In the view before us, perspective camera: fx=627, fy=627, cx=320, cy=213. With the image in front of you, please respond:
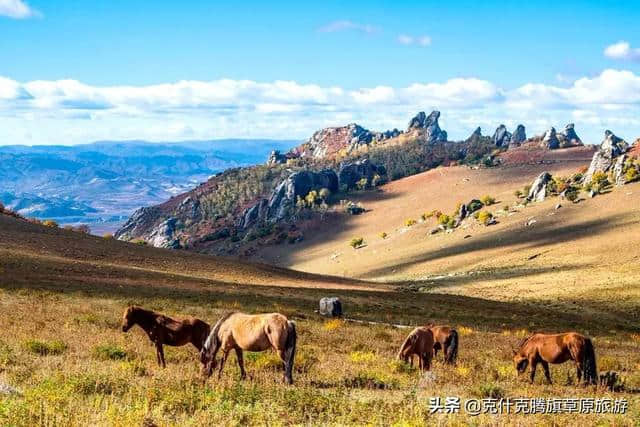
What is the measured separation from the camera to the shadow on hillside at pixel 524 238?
109188 millimetres

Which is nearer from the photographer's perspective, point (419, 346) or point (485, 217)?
point (419, 346)

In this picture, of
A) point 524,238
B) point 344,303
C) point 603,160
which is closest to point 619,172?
point 603,160

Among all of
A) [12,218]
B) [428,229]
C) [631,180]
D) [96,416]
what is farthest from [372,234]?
[96,416]

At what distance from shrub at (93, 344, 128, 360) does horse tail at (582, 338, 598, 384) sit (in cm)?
1260

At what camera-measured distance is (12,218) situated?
6988 cm

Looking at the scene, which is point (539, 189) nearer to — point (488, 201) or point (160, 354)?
point (488, 201)

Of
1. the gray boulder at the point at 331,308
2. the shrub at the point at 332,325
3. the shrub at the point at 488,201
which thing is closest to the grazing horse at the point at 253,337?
the shrub at the point at 332,325

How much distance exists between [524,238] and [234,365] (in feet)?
360

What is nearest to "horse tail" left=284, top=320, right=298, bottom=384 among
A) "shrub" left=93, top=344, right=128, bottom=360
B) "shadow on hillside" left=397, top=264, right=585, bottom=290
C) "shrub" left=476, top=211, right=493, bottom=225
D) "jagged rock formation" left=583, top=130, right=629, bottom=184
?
"shrub" left=93, top=344, right=128, bottom=360

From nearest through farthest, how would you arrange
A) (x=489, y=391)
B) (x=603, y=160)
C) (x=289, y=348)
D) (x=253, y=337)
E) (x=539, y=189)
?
(x=289, y=348), (x=253, y=337), (x=489, y=391), (x=539, y=189), (x=603, y=160)

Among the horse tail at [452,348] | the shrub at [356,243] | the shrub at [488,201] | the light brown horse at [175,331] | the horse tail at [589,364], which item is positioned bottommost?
the shrub at [356,243]

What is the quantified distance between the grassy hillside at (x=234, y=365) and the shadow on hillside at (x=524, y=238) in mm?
65491

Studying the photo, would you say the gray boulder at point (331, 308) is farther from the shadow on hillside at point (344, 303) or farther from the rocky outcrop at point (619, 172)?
the rocky outcrop at point (619, 172)

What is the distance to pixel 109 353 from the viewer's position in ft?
56.6
